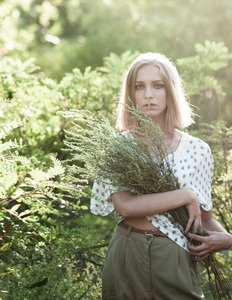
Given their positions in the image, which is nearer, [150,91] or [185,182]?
[185,182]

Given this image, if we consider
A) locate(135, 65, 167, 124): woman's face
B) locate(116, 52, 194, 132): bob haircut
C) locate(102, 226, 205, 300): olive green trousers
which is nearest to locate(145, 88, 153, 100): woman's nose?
locate(135, 65, 167, 124): woman's face

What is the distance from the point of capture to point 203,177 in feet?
8.53

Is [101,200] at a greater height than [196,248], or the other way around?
[101,200]

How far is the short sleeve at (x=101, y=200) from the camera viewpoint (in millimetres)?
2590

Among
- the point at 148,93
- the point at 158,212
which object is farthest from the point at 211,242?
the point at 148,93

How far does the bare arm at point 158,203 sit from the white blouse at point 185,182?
87 millimetres

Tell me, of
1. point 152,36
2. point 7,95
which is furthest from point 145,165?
point 152,36

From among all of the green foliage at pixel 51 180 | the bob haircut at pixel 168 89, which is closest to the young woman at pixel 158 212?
the bob haircut at pixel 168 89

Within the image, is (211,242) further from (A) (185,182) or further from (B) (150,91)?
(B) (150,91)

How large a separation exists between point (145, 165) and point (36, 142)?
1.60 m

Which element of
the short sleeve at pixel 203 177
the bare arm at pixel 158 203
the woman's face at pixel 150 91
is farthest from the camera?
the woman's face at pixel 150 91

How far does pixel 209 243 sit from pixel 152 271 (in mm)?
351

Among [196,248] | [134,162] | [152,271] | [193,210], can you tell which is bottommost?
[152,271]

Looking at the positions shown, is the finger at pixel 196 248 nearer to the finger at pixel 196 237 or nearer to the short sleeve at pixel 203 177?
the finger at pixel 196 237
